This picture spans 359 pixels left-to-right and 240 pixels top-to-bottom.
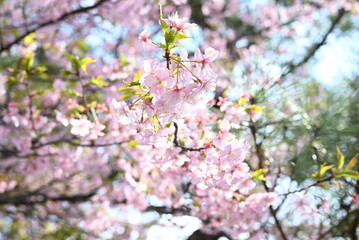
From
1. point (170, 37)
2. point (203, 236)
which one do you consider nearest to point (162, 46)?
point (170, 37)

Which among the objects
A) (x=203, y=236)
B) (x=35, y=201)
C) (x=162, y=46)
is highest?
(x=162, y=46)

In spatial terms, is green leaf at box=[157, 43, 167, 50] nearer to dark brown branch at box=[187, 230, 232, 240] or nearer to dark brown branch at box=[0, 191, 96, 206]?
dark brown branch at box=[187, 230, 232, 240]

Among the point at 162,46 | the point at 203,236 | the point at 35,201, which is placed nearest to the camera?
the point at 162,46

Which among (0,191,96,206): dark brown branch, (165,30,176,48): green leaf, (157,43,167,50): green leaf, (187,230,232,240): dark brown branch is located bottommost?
(187,230,232,240): dark brown branch

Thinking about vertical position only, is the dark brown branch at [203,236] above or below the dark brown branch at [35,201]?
below

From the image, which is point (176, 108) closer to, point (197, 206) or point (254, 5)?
point (197, 206)

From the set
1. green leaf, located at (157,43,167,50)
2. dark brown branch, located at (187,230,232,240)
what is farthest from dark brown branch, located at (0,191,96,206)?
green leaf, located at (157,43,167,50)

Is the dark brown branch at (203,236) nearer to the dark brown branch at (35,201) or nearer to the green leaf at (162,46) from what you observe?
the dark brown branch at (35,201)

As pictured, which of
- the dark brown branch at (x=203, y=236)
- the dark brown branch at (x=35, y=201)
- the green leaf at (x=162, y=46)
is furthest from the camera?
the dark brown branch at (x=35, y=201)

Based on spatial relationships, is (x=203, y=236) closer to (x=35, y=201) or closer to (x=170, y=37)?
(x=35, y=201)

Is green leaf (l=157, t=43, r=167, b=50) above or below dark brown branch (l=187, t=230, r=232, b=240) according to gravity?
above

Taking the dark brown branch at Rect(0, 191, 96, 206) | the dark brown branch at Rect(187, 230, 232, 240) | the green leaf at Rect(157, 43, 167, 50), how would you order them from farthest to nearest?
the dark brown branch at Rect(0, 191, 96, 206) < the dark brown branch at Rect(187, 230, 232, 240) < the green leaf at Rect(157, 43, 167, 50)

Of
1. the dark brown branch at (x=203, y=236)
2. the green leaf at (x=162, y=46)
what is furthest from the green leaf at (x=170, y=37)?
the dark brown branch at (x=203, y=236)

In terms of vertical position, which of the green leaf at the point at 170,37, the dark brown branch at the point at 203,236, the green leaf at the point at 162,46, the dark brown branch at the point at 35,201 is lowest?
the dark brown branch at the point at 203,236
